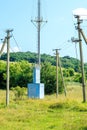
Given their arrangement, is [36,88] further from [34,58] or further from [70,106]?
[34,58]

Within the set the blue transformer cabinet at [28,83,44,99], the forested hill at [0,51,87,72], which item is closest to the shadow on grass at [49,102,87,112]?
the blue transformer cabinet at [28,83,44,99]

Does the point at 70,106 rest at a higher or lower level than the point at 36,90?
lower

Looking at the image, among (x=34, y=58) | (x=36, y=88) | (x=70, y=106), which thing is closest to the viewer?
(x=70, y=106)

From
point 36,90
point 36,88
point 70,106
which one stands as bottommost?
point 70,106

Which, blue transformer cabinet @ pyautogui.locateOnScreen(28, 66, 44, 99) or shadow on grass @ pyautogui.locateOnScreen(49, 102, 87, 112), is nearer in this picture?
shadow on grass @ pyautogui.locateOnScreen(49, 102, 87, 112)

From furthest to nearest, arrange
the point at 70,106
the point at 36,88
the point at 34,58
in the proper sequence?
the point at 34,58, the point at 36,88, the point at 70,106

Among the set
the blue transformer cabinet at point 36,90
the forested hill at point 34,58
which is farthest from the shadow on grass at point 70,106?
the forested hill at point 34,58

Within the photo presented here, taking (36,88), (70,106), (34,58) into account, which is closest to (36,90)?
(36,88)

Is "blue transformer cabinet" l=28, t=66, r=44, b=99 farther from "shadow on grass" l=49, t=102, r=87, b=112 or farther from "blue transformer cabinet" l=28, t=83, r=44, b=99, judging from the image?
"shadow on grass" l=49, t=102, r=87, b=112

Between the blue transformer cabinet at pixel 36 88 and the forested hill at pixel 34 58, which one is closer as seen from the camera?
the blue transformer cabinet at pixel 36 88

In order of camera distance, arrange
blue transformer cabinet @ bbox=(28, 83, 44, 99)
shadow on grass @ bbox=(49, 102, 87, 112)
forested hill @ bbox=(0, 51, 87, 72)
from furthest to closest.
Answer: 1. forested hill @ bbox=(0, 51, 87, 72)
2. blue transformer cabinet @ bbox=(28, 83, 44, 99)
3. shadow on grass @ bbox=(49, 102, 87, 112)

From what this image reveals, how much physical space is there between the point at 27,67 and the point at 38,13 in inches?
549

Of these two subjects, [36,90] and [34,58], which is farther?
[34,58]

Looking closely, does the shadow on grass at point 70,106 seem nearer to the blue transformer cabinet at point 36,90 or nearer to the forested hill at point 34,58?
the blue transformer cabinet at point 36,90
